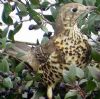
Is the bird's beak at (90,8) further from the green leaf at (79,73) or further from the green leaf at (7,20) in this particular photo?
the green leaf at (79,73)

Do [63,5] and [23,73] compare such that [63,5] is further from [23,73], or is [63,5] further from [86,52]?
[23,73]

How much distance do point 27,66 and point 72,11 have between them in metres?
0.34

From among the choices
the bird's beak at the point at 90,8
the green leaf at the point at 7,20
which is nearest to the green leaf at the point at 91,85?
the bird's beak at the point at 90,8

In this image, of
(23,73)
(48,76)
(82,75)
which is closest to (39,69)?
(48,76)

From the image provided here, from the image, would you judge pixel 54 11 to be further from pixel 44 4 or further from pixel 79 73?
pixel 79 73

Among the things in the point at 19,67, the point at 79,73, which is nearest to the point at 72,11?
the point at 19,67

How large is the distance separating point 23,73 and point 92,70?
47 cm

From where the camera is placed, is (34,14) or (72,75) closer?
(72,75)

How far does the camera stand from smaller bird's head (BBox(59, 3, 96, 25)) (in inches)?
69.4

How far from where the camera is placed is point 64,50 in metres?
1.78

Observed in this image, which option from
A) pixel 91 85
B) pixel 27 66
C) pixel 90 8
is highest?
pixel 90 8

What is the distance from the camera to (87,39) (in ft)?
5.98

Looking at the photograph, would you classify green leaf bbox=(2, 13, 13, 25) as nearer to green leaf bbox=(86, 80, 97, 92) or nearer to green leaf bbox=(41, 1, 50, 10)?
green leaf bbox=(41, 1, 50, 10)

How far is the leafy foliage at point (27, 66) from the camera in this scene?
4.19ft
